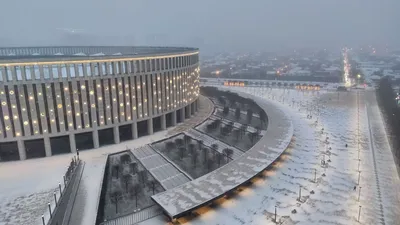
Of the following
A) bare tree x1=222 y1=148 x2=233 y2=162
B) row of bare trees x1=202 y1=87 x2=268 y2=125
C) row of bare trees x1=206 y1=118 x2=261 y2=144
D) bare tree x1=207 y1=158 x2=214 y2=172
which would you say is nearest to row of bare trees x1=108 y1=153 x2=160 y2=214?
bare tree x1=207 y1=158 x2=214 y2=172

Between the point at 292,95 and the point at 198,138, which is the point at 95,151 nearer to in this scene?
the point at 198,138

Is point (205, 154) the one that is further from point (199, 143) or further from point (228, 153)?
point (199, 143)

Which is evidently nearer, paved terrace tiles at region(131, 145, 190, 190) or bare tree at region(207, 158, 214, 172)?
paved terrace tiles at region(131, 145, 190, 190)

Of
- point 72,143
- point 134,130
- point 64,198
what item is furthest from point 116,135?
point 64,198

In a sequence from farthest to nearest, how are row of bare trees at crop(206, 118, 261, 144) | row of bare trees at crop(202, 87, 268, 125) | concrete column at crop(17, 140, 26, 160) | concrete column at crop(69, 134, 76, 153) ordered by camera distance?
row of bare trees at crop(202, 87, 268, 125)
row of bare trees at crop(206, 118, 261, 144)
concrete column at crop(69, 134, 76, 153)
concrete column at crop(17, 140, 26, 160)

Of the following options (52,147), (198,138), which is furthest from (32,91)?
(198,138)

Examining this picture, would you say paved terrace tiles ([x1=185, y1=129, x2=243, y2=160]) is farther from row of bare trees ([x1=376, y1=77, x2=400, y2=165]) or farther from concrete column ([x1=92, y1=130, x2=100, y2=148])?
row of bare trees ([x1=376, y1=77, x2=400, y2=165])
